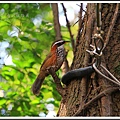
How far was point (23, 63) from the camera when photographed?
368 centimetres

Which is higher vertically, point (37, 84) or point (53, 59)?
point (53, 59)

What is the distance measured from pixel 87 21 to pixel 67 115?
1.64 feet

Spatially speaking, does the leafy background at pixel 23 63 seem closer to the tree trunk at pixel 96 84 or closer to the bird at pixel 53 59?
the bird at pixel 53 59

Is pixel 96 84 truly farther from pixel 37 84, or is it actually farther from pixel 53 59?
pixel 37 84

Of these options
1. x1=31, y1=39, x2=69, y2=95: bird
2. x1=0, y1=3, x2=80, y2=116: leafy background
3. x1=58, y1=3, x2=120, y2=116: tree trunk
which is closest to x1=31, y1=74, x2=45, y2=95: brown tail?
x1=31, y1=39, x2=69, y2=95: bird

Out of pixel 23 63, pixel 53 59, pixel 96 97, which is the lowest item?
pixel 23 63

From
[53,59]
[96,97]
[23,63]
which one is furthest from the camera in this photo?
[23,63]

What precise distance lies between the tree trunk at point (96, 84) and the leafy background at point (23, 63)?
183cm

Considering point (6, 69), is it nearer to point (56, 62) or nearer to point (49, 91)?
point (49, 91)

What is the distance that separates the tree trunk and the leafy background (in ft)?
6.01

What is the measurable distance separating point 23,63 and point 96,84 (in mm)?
2244

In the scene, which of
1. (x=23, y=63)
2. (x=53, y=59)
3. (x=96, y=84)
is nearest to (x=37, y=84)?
(x=53, y=59)

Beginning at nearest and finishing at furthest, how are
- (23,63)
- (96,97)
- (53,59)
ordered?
(96,97)
(53,59)
(23,63)

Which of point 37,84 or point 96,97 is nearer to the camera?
point 96,97
